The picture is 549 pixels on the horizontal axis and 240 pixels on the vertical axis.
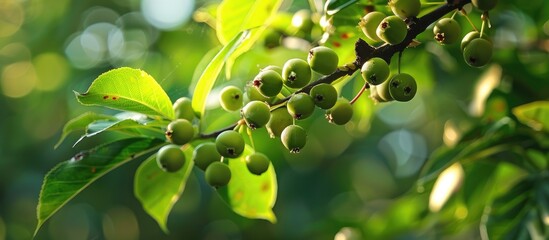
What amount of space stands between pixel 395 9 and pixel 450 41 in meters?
0.13

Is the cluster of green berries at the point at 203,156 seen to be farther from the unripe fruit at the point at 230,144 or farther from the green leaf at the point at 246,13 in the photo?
the green leaf at the point at 246,13

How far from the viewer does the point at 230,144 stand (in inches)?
47.2

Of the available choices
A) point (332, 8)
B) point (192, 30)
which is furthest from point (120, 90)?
point (192, 30)

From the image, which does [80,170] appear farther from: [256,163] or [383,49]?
[383,49]

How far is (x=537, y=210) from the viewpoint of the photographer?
157cm

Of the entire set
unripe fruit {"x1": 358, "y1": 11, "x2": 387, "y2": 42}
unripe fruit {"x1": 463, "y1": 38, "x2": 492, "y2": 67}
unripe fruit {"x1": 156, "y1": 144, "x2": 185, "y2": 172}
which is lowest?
unripe fruit {"x1": 156, "y1": 144, "x2": 185, "y2": 172}

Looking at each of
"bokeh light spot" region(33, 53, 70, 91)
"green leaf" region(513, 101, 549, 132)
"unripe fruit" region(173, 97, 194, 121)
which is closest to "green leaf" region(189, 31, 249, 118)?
"unripe fruit" region(173, 97, 194, 121)

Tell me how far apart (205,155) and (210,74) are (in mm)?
171

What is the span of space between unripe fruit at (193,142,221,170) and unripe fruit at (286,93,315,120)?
22 centimetres

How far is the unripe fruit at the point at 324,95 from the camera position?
112 centimetres

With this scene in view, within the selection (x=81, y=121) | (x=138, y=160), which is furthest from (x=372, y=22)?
(x=138, y=160)

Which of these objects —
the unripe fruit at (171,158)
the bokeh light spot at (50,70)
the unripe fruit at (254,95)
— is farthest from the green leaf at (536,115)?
the bokeh light spot at (50,70)

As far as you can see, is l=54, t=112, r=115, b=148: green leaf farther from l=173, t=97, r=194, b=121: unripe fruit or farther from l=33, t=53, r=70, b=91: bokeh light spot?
l=33, t=53, r=70, b=91: bokeh light spot

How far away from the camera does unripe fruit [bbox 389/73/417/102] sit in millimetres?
1120
